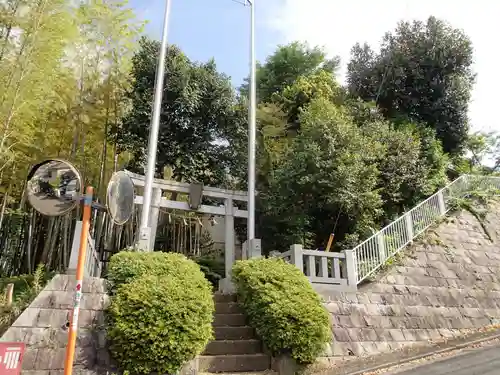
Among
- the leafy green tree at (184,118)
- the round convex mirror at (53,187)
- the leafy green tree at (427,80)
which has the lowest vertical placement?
the round convex mirror at (53,187)

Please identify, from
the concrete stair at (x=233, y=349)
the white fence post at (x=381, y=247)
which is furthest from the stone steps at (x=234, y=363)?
the white fence post at (x=381, y=247)

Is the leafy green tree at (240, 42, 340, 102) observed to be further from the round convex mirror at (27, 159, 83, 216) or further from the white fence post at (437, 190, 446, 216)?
the round convex mirror at (27, 159, 83, 216)

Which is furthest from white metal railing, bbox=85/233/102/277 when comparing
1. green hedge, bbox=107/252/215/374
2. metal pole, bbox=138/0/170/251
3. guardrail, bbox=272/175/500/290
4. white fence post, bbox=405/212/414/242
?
white fence post, bbox=405/212/414/242

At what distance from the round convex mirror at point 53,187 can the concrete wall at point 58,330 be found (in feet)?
6.98

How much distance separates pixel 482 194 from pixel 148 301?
962cm

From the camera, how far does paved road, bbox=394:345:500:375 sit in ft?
16.0

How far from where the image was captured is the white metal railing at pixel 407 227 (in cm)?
695

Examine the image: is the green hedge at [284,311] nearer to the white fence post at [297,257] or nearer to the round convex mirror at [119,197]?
the white fence post at [297,257]

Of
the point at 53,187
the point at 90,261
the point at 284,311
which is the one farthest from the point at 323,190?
the point at 53,187

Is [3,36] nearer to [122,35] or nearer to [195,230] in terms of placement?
[122,35]

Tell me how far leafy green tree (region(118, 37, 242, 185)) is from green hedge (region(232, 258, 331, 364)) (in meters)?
3.80

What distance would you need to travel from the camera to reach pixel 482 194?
1055 cm

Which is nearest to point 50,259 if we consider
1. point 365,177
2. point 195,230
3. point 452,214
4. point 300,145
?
point 195,230

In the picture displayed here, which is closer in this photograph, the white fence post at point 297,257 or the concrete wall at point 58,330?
the concrete wall at point 58,330
